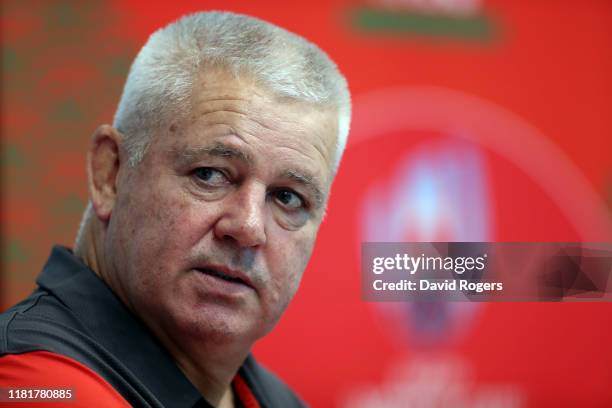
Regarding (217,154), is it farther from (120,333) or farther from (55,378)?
(55,378)

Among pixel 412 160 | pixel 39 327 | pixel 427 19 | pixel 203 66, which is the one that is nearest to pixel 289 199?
pixel 203 66

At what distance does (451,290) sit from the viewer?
1.90 meters

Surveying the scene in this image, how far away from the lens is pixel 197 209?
1.64 m

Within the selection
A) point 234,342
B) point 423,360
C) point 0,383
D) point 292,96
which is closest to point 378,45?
point 423,360

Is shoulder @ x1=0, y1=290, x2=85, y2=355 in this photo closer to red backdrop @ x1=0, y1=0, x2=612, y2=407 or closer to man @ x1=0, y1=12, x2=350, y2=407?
man @ x1=0, y1=12, x2=350, y2=407

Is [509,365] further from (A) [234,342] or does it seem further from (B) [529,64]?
(A) [234,342]

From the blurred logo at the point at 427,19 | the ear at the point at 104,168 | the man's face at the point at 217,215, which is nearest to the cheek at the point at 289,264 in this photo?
the man's face at the point at 217,215

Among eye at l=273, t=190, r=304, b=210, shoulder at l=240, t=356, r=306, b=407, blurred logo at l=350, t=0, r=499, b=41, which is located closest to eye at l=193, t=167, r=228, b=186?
eye at l=273, t=190, r=304, b=210

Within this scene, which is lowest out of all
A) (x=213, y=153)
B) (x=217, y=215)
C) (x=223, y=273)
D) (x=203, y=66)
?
(x=223, y=273)

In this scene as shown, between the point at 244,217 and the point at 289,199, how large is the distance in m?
0.17

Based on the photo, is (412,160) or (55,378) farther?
(412,160)

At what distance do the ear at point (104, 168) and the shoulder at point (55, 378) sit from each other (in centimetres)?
49

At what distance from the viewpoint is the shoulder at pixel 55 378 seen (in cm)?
130

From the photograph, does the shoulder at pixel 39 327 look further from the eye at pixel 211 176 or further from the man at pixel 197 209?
the eye at pixel 211 176
